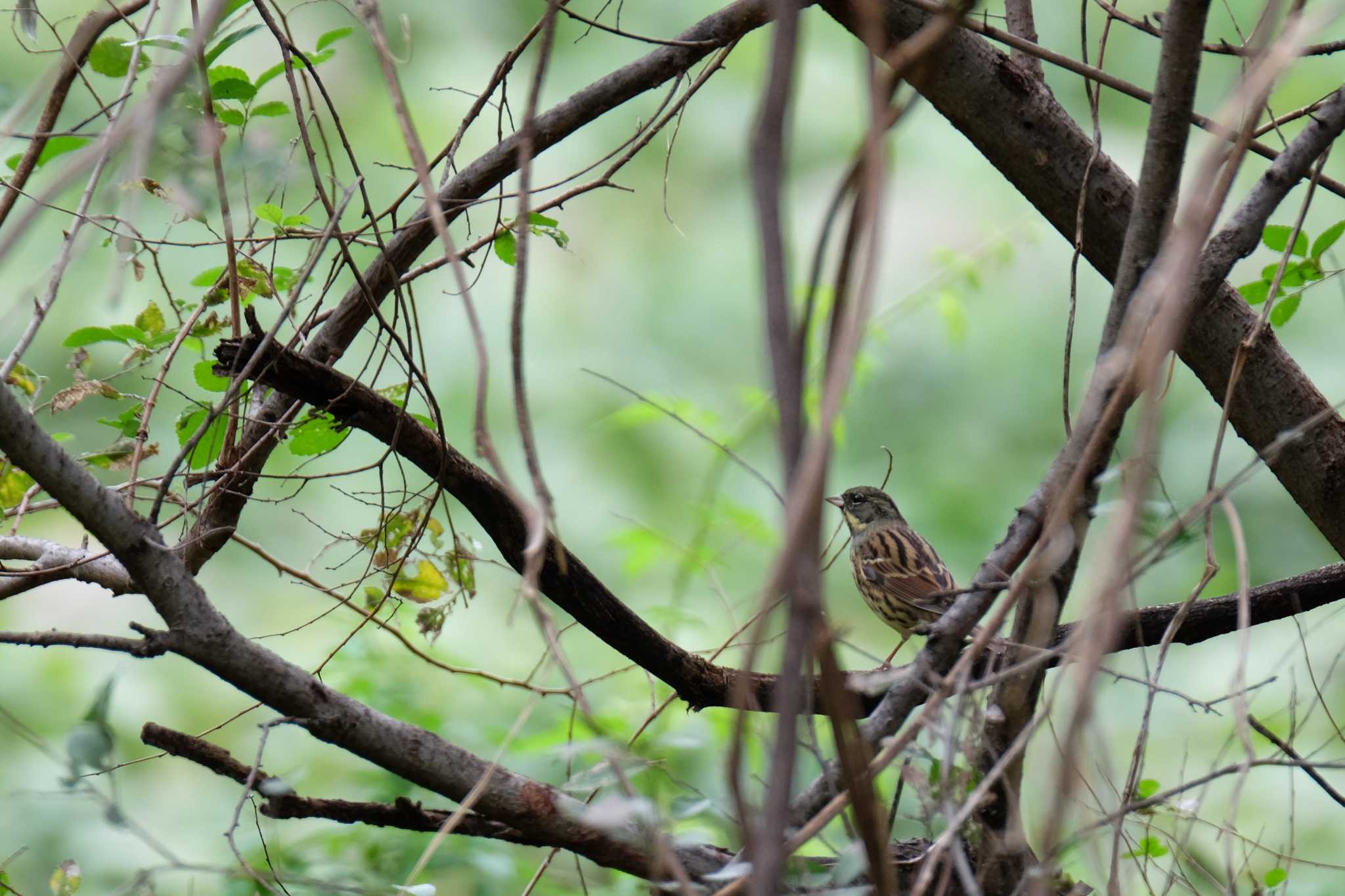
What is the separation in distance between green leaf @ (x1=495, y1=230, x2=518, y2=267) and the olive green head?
92.1 inches

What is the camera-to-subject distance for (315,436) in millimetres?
1545

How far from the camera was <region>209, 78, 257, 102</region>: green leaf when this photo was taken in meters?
1.52

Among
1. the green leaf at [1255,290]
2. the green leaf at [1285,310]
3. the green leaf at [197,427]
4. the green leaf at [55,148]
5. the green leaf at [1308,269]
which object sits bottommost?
the green leaf at [1285,310]

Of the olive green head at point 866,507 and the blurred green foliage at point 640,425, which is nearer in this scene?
the blurred green foliage at point 640,425

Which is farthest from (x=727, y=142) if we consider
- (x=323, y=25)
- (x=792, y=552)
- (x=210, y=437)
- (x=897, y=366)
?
(x=792, y=552)

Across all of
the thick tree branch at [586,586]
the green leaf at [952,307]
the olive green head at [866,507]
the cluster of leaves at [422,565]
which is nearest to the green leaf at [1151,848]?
the thick tree branch at [586,586]

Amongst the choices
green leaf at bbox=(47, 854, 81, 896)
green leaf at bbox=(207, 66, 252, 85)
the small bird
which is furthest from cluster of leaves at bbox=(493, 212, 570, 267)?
the small bird

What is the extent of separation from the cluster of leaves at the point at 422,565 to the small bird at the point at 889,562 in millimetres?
1565

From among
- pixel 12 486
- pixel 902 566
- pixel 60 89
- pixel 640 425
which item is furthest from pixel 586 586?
pixel 640 425

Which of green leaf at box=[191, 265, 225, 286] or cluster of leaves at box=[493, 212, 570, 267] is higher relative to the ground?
green leaf at box=[191, 265, 225, 286]

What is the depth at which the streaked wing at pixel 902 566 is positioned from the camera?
340 cm

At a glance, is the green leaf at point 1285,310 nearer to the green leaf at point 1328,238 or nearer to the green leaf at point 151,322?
the green leaf at point 1328,238

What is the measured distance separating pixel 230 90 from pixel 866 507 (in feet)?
9.10

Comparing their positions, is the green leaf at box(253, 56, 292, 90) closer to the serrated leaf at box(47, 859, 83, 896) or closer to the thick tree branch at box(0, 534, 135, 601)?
the thick tree branch at box(0, 534, 135, 601)
